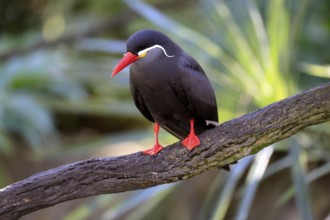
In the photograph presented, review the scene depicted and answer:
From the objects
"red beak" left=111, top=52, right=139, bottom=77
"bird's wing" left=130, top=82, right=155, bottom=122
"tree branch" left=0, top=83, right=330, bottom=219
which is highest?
"red beak" left=111, top=52, right=139, bottom=77

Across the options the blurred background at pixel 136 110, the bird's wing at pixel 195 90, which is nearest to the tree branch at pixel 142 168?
the bird's wing at pixel 195 90

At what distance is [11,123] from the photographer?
16.4 ft

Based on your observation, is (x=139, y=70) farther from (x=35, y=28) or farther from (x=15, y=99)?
(x=35, y=28)

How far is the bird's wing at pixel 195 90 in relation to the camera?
235cm

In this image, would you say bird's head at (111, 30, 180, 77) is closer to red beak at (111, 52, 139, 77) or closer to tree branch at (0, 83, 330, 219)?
red beak at (111, 52, 139, 77)

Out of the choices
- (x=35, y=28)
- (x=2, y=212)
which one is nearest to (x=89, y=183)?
(x=2, y=212)

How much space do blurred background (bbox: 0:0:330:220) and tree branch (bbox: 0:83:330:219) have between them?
0.81m

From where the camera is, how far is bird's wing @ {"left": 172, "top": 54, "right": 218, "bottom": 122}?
235cm

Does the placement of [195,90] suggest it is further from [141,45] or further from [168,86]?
[141,45]

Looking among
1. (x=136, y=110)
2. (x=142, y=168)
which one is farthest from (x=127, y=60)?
(x=136, y=110)

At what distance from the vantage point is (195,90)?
239 centimetres

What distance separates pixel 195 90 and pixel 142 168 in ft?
0.97

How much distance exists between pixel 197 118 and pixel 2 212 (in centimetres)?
67

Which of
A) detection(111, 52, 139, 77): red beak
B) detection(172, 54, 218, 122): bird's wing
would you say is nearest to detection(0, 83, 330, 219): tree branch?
detection(172, 54, 218, 122): bird's wing
